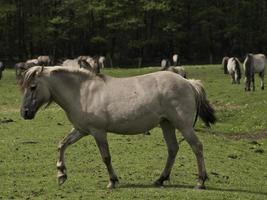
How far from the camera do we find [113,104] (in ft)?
34.3

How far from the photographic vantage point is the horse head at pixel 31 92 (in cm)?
1043

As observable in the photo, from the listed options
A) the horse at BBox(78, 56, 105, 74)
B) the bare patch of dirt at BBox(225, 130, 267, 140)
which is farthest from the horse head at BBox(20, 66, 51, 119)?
the bare patch of dirt at BBox(225, 130, 267, 140)

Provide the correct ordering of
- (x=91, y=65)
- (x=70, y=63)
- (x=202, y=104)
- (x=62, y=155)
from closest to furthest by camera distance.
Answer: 1. (x=62, y=155)
2. (x=202, y=104)
3. (x=91, y=65)
4. (x=70, y=63)

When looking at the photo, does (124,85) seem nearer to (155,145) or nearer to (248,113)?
(155,145)

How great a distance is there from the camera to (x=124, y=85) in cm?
1069

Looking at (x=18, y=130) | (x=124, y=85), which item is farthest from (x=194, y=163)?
(x=18, y=130)

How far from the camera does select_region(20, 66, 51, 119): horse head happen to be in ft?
34.2

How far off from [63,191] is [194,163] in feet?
13.7

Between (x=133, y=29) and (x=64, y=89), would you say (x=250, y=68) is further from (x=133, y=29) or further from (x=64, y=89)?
(x=133, y=29)

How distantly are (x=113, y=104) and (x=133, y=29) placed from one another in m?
59.5

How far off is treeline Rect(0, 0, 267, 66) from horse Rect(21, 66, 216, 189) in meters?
53.6

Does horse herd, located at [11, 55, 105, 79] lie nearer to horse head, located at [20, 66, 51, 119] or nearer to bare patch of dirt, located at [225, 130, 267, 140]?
horse head, located at [20, 66, 51, 119]

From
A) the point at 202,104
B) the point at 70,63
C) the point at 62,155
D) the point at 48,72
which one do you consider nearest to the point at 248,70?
the point at 70,63

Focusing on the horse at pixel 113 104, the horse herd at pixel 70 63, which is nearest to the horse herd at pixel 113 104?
the horse at pixel 113 104
